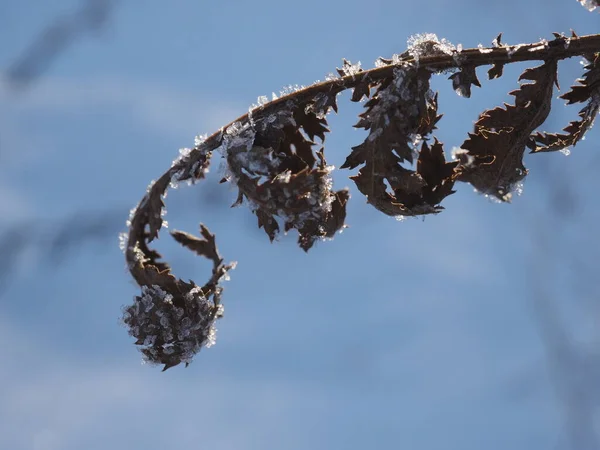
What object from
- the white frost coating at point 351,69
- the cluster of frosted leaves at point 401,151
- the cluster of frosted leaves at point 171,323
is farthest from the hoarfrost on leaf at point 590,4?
the cluster of frosted leaves at point 171,323

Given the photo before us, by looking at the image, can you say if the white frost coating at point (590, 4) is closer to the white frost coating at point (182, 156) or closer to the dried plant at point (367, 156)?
the dried plant at point (367, 156)

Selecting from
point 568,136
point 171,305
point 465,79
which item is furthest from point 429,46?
point 171,305

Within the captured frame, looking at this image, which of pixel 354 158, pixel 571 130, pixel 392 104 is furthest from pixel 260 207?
pixel 571 130

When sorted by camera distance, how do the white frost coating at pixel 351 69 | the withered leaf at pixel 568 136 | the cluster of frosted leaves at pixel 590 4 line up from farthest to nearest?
the withered leaf at pixel 568 136 → the white frost coating at pixel 351 69 → the cluster of frosted leaves at pixel 590 4

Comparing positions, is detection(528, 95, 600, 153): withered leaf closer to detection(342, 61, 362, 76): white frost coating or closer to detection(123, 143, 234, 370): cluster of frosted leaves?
detection(342, 61, 362, 76): white frost coating

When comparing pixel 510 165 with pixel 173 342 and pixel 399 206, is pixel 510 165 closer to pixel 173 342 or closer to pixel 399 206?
pixel 399 206

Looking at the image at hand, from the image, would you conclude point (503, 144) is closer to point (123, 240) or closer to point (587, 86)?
point (587, 86)

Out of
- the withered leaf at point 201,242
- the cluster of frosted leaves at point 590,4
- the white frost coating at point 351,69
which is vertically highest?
the cluster of frosted leaves at point 590,4
